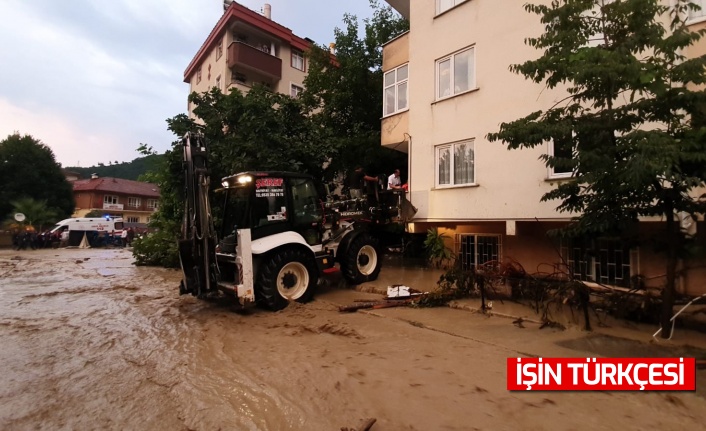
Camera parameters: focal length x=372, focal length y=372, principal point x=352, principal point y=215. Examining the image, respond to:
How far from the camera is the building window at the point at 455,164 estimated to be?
10039 millimetres

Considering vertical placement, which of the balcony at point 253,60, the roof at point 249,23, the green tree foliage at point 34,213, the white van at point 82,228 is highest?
the roof at point 249,23

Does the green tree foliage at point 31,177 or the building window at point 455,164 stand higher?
the green tree foliage at point 31,177

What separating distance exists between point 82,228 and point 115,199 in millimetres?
23954

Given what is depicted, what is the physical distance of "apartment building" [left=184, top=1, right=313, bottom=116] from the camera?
23125 mm

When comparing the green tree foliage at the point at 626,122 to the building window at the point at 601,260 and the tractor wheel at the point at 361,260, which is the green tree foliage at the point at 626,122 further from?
the tractor wheel at the point at 361,260

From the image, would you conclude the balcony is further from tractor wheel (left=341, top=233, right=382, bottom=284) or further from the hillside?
the hillside

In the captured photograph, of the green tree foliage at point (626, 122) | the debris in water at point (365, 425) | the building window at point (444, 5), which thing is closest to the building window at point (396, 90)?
the building window at point (444, 5)

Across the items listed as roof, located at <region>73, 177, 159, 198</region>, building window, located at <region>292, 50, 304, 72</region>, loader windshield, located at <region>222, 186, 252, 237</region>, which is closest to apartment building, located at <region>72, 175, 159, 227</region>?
roof, located at <region>73, 177, 159, 198</region>

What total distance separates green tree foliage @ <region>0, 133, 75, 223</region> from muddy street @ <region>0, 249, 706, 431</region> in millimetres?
37612

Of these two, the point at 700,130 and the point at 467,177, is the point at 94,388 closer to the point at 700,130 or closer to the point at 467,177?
the point at 700,130

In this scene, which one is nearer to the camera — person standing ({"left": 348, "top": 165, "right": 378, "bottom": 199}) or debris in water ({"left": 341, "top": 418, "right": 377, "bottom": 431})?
debris in water ({"left": 341, "top": 418, "right": 377, "bottom": 431})

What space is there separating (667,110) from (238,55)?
2255 centimetres

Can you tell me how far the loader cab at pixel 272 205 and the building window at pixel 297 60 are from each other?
21.7m

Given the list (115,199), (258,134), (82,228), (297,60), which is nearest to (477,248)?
(258,134)
